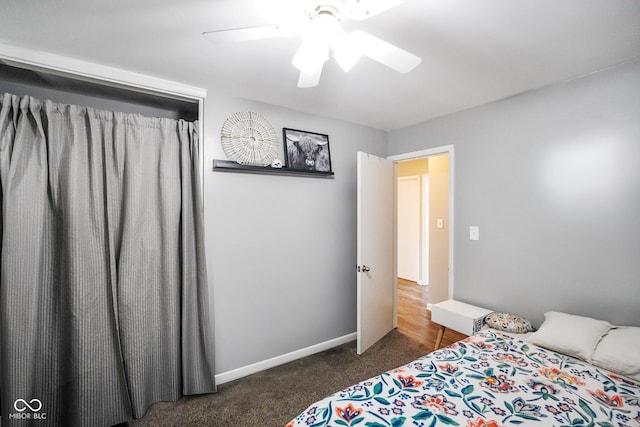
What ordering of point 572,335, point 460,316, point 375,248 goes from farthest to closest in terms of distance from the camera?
point 375,248 → point 460,316 → point 572,335

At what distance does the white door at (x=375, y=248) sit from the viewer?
2.57m

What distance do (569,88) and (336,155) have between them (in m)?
1.90

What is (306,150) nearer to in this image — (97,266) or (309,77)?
(309,77)

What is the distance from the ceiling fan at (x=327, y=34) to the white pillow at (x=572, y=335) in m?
1.89

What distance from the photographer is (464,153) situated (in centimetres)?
256

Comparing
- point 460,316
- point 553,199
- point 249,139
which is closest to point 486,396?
point 460,316

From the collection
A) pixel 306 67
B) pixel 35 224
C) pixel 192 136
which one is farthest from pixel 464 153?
pixel 35 224

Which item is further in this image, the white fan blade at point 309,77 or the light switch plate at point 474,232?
the light switch plate at point 474,232

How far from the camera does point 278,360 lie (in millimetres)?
2463

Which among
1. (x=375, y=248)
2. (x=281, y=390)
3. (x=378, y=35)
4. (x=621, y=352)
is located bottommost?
(x=281, y=390)

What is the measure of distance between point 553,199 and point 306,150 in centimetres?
207

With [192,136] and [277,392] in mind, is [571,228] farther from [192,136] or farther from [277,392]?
[192,136]

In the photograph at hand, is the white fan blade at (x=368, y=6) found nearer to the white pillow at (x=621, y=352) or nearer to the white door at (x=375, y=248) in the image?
the white door at (x=375, y=248)

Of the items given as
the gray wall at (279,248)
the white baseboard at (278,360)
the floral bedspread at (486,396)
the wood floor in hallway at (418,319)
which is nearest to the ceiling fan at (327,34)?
the gray wall at (279,248)
